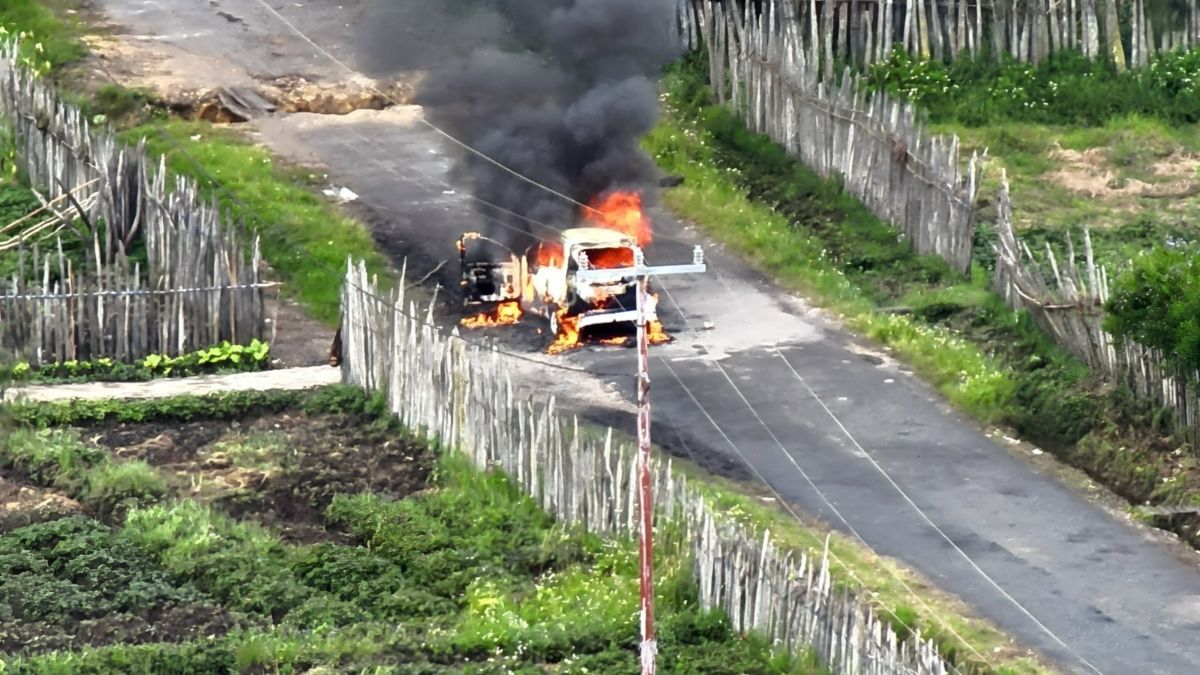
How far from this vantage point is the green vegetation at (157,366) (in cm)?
2872

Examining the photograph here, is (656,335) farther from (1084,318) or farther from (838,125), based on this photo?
(1084,318)

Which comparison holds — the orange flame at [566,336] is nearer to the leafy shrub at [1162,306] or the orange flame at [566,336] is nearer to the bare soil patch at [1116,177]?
the leafy shrub at [1162,306]

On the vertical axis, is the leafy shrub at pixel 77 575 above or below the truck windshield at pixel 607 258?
below

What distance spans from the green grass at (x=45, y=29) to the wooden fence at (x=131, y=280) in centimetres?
606

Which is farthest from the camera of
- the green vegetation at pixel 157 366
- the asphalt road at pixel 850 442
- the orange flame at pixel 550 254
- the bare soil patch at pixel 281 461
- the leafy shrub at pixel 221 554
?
the orange flame at pixel 550 254

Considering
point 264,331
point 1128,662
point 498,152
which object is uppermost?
point 498,152

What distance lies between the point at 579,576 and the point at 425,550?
5.58 ft

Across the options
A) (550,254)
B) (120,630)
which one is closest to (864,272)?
(550,254)

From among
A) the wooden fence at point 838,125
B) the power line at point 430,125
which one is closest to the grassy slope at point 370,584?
the power line at point 430,125

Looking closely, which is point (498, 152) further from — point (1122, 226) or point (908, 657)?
point (908, 657)

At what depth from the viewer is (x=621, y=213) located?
103 ft

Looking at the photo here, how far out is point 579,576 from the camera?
2278 centimetres

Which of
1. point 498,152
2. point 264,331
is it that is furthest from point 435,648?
point 498,152

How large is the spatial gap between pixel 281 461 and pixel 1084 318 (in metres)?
8.82
